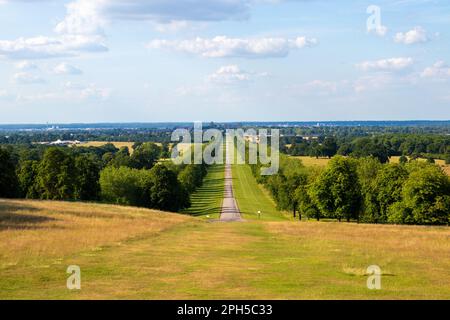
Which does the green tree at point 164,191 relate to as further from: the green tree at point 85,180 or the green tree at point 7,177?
the green tree at point 7,177

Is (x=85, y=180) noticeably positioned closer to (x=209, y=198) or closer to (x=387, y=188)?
(x=209, y=198)

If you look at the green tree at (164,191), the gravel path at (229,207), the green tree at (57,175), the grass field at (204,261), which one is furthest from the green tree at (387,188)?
the green tree at (57,175)

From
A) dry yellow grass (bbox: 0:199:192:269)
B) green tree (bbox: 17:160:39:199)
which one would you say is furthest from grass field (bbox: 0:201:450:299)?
green tree (bbox: 17:160:39:199)

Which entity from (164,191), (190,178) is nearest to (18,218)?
(164,191)

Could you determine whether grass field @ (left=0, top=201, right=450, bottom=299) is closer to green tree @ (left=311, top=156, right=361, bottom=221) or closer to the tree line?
green tree @ (left=311, top=156, right=361, bottom=221)

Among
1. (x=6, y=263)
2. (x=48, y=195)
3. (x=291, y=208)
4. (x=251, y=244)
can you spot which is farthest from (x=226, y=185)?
(x=6, y=263)
